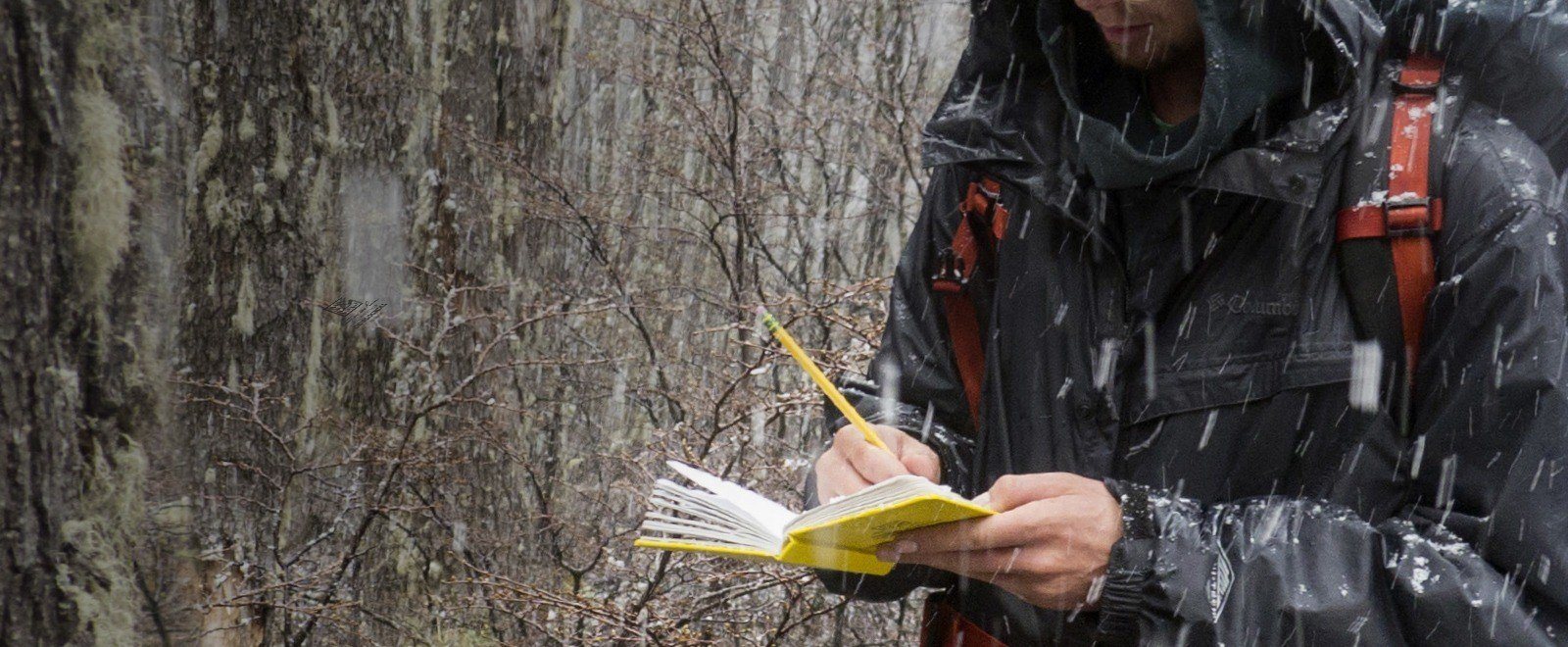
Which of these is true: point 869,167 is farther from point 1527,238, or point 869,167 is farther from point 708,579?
point 1527,238

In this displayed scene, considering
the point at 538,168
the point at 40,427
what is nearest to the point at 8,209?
the point at 40,427

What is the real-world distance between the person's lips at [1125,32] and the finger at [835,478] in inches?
32.9

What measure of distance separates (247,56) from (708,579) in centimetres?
350

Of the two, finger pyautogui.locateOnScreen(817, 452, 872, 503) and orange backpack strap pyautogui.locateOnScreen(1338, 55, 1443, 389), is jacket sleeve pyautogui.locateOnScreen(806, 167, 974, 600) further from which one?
orange backpack strap pyautogui.locateOnScreen(1338, 55, 1443, 389)

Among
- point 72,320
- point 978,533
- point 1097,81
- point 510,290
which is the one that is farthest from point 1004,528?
point 510,290

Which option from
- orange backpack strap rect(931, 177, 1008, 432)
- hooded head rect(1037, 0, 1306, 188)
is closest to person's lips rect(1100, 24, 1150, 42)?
hooded head rect(1037, 0, 1306, 188)

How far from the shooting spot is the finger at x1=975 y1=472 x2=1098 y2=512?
1.64 meters

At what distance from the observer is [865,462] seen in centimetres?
194

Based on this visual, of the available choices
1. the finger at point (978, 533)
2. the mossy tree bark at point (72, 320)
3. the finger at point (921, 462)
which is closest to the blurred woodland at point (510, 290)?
the mossy tree bark at point (72, 320)

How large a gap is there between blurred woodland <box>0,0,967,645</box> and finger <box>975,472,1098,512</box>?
1012 mm

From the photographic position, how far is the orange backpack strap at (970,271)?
2.12m

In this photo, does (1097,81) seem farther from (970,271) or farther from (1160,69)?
(970,271)

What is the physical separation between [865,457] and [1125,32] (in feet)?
2.69

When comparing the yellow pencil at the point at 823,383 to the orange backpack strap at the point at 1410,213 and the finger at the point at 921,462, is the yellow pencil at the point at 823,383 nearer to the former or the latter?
the finger at the point at 921,462
